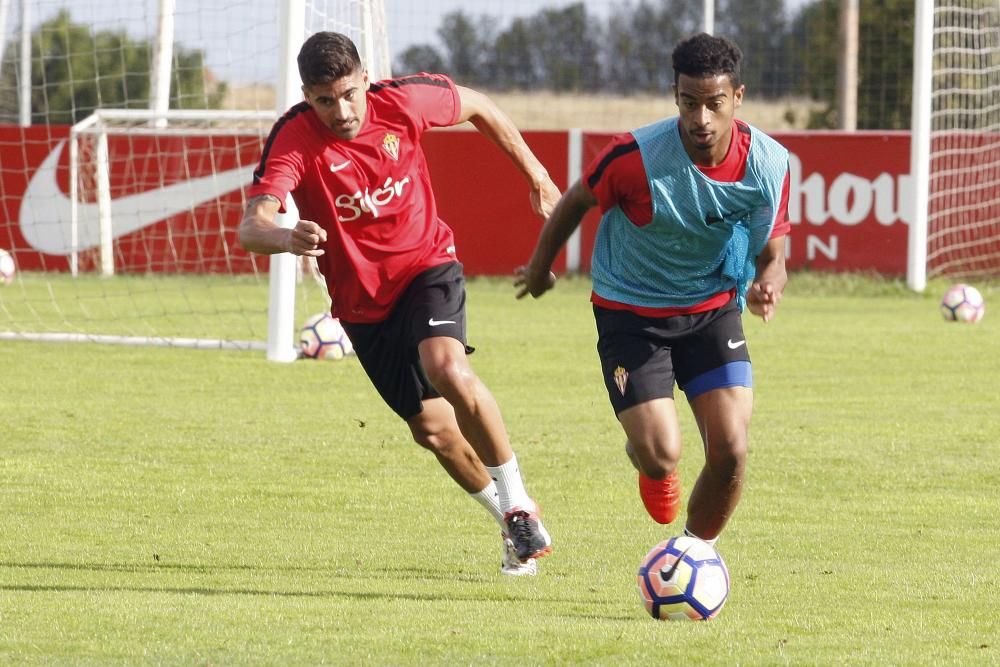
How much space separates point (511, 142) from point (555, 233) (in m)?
1.25

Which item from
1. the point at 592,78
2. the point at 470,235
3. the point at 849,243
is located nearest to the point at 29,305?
the point at 470,235

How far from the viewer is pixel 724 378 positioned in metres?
6.05

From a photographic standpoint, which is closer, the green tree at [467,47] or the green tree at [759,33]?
the green tree at [759,33]

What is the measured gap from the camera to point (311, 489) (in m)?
8.20

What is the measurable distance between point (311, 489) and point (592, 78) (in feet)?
84.2

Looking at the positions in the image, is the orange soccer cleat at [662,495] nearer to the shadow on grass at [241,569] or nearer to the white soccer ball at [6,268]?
the shadow on grass at [241,569]

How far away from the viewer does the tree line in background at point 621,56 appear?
90.3 ft

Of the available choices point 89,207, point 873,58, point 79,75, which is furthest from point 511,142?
point 79,75

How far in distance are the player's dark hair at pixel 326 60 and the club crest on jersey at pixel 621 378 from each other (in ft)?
4.98

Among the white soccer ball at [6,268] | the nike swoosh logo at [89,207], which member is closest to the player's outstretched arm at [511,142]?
the white soccer ball at [6,268]

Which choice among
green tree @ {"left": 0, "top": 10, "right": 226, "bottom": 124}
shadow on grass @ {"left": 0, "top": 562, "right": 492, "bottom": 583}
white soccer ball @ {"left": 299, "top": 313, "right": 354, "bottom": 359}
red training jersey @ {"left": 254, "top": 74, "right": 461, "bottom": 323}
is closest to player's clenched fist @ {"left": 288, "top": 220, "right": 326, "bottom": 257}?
red training jersey @ {"left": 254, "top": 74, "right": 461, "bottom": 323}

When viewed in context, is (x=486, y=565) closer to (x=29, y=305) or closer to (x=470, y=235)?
(x=29, y=305)

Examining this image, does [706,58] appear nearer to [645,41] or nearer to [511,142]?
[511,142]

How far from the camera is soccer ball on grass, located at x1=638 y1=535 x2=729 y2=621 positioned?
5.45m
